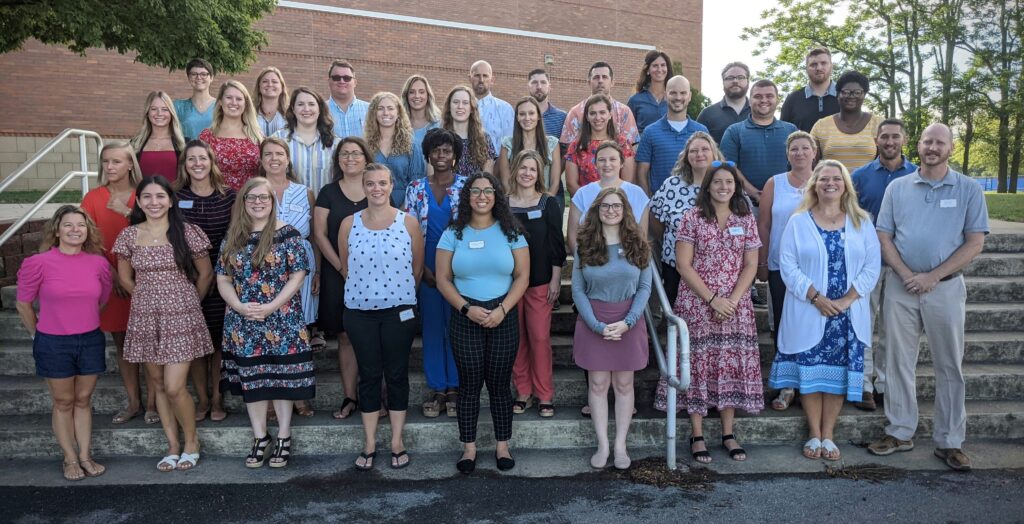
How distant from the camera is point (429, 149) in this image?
4805 millimetres

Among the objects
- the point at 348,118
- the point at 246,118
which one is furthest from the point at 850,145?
the point at 246,118

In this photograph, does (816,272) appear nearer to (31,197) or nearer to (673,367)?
(673,367)

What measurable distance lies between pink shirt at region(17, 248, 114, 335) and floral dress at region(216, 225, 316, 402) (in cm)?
86

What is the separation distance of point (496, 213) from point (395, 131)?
4.67 ft

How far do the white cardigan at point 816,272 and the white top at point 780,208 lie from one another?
1.09 ft

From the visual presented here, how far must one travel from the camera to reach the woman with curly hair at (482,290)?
14.5 ft

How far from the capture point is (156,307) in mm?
4480

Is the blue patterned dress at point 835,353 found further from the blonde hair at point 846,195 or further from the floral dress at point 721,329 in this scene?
the floral dress at point 721,329

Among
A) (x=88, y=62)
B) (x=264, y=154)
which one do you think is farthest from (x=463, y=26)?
(x=264, y=154)

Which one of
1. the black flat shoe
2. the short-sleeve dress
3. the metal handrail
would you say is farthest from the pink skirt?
the short-sleeve dress

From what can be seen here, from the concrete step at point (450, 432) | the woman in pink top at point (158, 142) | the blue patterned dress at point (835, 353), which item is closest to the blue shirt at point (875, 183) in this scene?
the blue patterned dress at point (835, 353)

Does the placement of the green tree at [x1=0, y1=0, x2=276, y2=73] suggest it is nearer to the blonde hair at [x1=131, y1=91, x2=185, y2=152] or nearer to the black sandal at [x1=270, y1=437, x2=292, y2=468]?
the blonde hair at [x1=131, y1=91, x2=185, y2=152]

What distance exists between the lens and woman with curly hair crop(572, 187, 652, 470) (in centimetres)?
451

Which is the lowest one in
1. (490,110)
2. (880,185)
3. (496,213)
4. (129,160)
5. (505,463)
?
(505,463)
